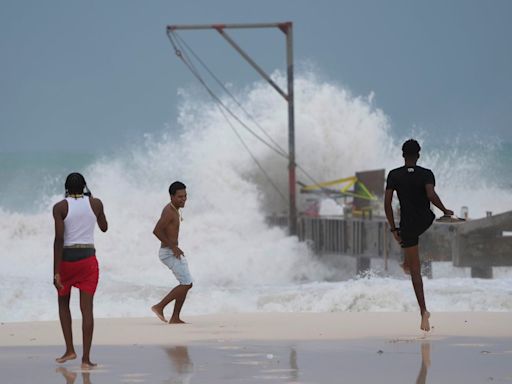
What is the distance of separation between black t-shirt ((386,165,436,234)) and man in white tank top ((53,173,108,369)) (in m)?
2.67

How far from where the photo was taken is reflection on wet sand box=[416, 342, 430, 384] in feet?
30.6

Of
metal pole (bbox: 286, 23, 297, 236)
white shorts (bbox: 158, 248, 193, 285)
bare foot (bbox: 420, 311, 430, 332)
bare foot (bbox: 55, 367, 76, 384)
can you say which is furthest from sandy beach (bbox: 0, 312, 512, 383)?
metal pole (bbox: 286, 23, 297, 236)

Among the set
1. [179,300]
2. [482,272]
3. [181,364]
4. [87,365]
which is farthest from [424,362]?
[482,272]

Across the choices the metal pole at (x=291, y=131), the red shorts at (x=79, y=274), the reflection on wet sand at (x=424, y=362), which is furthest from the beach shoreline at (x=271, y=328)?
the metal pole at (x=291, y=131)

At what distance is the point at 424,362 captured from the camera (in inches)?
401

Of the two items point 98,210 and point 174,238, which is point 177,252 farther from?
point 98,210

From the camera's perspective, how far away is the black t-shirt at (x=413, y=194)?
11.5m

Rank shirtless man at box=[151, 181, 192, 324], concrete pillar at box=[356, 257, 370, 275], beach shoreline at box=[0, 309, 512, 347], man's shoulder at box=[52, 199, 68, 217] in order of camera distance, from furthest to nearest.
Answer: concrete pillar at box=[356, 257, 370, 275] < shirtless man at box=[151, 181, 192, 324] < beach shoreline at box=[0, 309, 512, 347] < man's shoulder at box=[52, 199, 68, 217]

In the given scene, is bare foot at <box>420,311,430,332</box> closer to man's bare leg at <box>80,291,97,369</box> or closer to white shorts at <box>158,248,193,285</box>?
white shorts at <box>158,248,193,285</box>

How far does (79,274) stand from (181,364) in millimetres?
1003

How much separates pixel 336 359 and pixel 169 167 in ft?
144

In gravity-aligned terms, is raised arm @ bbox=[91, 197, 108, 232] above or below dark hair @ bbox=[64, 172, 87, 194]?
below

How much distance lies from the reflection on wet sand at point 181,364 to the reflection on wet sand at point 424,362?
5.09 ft

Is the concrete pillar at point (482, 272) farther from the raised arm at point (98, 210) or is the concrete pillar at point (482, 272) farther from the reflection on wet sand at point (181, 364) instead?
the raised arm at point (98, 210)
